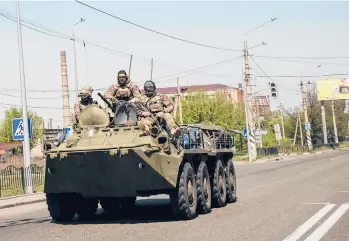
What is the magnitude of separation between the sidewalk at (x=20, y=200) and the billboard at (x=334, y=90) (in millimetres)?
68617

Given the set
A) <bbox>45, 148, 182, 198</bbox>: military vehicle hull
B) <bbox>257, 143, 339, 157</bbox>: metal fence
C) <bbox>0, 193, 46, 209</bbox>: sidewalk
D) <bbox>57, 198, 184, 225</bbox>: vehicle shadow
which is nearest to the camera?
<bbox>45, 148, 182, 198</bbox>: military vehicle hull

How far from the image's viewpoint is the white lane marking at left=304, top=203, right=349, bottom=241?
30.3ft

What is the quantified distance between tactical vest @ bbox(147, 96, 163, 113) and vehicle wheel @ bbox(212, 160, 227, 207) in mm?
2532

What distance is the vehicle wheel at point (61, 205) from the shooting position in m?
12.5

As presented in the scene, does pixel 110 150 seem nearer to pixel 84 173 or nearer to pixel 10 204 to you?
pixel 84 173

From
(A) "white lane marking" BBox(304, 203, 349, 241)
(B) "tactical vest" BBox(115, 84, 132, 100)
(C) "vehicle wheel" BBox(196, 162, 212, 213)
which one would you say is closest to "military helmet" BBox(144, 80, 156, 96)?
(B) "tactical vest" BBox(115, 84, 132, 100)

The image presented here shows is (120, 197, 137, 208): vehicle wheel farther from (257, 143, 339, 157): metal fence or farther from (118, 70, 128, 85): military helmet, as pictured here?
(257, 143, 339, 157): metal fence

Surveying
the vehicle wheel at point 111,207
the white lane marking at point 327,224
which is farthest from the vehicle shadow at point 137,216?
the white lane marking at point 327,224

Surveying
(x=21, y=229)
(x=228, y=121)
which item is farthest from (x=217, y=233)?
(x=228, y=121)

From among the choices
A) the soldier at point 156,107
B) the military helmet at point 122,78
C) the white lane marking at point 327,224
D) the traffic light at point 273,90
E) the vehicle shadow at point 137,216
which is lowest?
the white lane marking at point 327,224

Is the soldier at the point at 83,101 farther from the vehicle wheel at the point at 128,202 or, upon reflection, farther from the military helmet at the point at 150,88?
the vehicle wheel at the point at 128,202

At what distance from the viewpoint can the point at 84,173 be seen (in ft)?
38.2

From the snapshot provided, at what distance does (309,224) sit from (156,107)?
4.08 metres

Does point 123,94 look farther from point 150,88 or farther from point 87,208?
point 87,208
